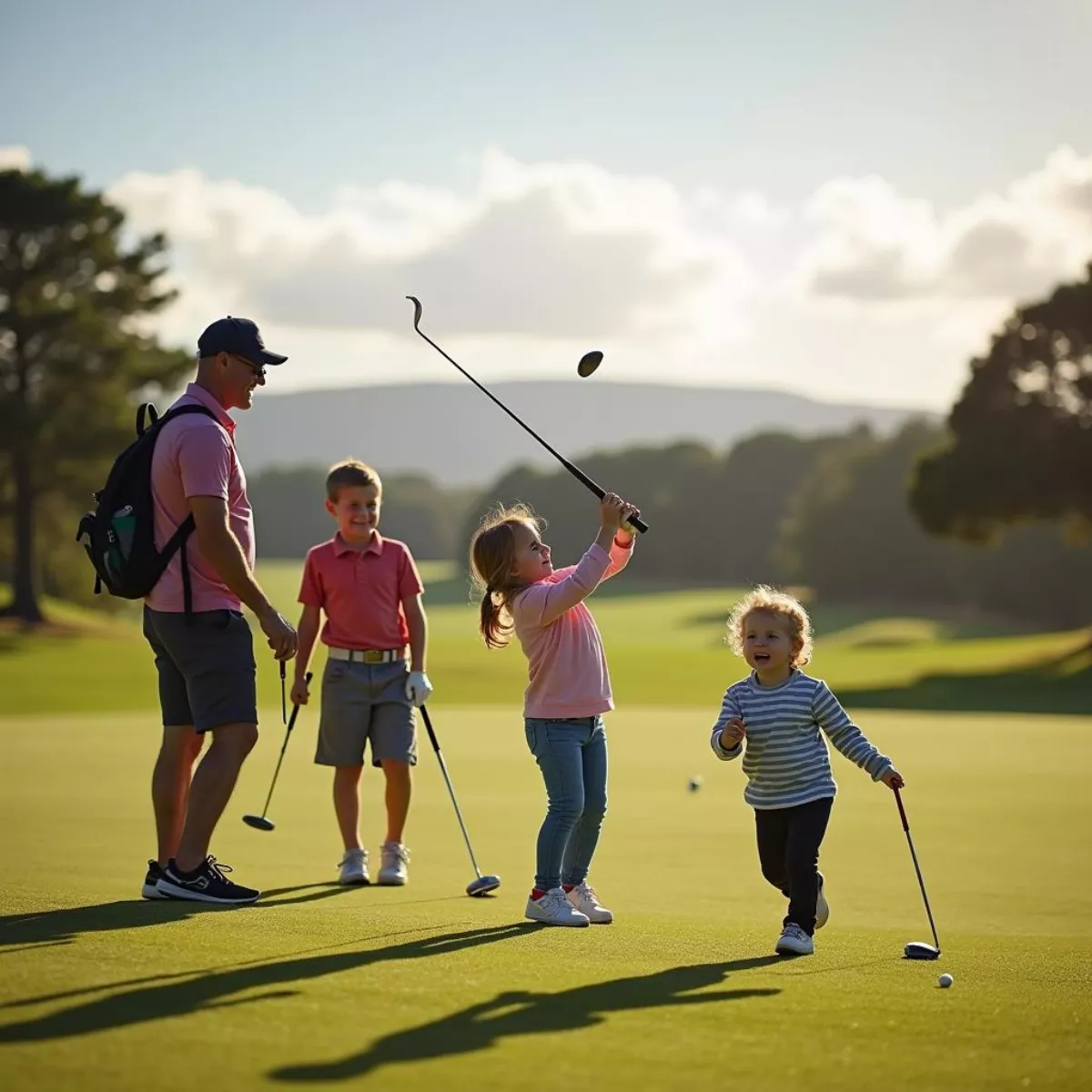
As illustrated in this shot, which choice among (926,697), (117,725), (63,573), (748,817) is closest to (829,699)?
(748,817)

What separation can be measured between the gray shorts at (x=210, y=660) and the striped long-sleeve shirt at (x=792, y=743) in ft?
5.68

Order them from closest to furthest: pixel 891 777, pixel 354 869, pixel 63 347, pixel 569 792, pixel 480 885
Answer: pixel 891 777, pixel 569 792, pixel 480 885, pixel 354 869, pixel 63 347

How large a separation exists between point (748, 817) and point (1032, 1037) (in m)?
7.35

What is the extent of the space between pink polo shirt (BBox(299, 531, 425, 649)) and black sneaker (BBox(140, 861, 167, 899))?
1.81 metres

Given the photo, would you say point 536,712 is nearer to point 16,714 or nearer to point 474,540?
point 474,540

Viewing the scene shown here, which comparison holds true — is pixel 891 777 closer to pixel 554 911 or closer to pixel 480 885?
pixel 554 911

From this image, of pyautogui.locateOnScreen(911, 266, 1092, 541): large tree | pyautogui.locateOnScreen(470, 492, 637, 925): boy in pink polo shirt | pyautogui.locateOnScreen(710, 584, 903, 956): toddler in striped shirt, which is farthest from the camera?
pyautogui.locateOnScreen(911, 266, 1092, 541): large tree

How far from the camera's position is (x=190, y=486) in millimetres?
6176

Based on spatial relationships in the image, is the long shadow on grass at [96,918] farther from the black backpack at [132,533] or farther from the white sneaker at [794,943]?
the white sneaker at [794,943]

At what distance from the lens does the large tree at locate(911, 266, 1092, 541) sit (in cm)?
3897

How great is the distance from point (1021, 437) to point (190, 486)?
117 feet

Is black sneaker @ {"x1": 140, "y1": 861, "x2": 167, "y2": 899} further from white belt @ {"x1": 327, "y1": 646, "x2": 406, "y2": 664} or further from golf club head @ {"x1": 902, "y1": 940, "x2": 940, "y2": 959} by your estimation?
golf club head @ {"x1": 902, "y1": 940, "x2": 940, "y2": 959}

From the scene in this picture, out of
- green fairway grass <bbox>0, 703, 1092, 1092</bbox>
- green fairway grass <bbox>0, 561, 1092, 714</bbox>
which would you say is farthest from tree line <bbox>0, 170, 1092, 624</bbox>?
green fairway grass <bbox>0, 703, 1092, 1092</bbox>

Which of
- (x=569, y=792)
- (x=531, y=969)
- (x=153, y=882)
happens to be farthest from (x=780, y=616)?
(x=153, y=882)
